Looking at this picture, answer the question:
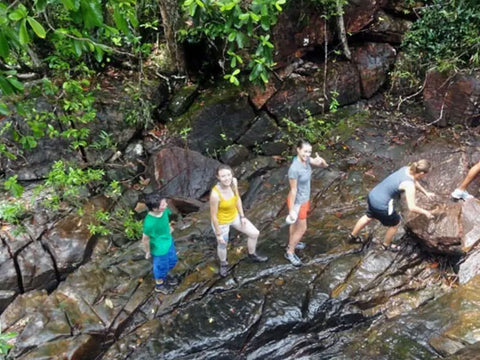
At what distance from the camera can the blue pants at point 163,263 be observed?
5.38 m

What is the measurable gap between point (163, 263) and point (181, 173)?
339 centimetres

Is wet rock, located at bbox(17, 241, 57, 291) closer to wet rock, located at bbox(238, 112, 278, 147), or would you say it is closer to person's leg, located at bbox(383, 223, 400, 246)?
wet rock, located at bbox(238, 112, 278, 147)

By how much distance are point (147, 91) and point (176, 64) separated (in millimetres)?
1041

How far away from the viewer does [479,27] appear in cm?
823

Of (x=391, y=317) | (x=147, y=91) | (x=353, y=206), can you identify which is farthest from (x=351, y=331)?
(x=147, y=91)

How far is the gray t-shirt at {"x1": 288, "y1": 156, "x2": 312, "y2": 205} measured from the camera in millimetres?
4934

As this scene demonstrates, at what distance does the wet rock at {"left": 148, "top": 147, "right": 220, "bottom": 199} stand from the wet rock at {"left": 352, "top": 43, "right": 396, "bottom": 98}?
4.78 metres

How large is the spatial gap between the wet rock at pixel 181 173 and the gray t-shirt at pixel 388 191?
4306 millimetres

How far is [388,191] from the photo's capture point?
5035 millimetres

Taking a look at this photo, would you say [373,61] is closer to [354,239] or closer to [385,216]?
[354,239]

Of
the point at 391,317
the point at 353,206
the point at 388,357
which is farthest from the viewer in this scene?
the point at 353,206

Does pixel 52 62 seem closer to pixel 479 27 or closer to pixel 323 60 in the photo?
pixel 323 60

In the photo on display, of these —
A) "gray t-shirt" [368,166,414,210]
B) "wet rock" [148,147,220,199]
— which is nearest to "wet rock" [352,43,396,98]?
"wet rock" [148,147,220,199]

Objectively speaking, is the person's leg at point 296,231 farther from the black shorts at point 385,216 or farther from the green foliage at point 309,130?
the green foliage at point 309,130
